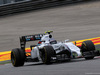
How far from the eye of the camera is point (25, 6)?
1043 inches

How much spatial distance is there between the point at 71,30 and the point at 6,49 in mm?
5527

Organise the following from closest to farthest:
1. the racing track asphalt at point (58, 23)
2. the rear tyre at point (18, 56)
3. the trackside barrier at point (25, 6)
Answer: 1. the rear tyre at point (18, 56)
2. the racing track asphalt at point (58, 23)
3. the trackside barrier at point (25, 6)

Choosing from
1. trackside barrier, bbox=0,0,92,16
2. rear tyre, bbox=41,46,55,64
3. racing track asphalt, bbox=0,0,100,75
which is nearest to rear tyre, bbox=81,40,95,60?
rear tyre, bbox=41,46,55,64

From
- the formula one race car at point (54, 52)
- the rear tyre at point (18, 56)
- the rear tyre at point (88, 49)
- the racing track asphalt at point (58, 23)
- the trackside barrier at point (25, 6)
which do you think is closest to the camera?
the formula one race car at point (54, 52)

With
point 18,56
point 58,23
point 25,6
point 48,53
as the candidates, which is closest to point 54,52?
point 48,53

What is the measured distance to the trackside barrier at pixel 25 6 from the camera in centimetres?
2588

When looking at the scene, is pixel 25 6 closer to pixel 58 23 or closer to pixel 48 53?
pixel 58 23

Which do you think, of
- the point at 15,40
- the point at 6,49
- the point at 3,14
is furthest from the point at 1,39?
the point at 3,14

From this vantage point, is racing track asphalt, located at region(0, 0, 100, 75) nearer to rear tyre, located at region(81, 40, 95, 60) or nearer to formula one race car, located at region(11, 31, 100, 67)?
formula one race car, located at region(11, 31, 100, 67)

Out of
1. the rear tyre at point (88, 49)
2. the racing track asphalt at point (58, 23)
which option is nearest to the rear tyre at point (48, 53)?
the rear tyre at point (88, 49)

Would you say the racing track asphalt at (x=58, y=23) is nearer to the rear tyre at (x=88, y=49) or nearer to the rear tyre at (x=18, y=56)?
the rear tyre at (x=18, y=56)

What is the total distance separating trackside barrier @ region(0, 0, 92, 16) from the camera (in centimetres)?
2588

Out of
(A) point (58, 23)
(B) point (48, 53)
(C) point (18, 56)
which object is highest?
(A) point (58, 23)

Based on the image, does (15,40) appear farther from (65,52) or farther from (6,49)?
(65,52)
